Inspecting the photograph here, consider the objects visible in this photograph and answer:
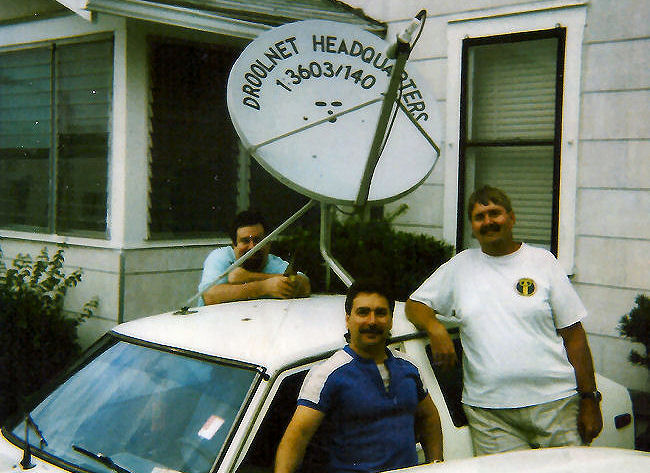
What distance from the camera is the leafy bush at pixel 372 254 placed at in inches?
213

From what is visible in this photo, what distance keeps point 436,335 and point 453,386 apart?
315mm

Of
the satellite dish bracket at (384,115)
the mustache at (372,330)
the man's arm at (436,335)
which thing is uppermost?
the satellite dish bracket at (384,115)

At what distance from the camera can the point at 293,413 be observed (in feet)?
8.87

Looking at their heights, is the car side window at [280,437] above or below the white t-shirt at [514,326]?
below

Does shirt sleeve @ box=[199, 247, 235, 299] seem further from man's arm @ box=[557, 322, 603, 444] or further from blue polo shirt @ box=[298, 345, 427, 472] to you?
man's arm @ box=[557, 322, 603, 444]

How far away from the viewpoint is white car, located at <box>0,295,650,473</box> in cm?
243

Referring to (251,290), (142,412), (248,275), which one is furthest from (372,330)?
(248,275)

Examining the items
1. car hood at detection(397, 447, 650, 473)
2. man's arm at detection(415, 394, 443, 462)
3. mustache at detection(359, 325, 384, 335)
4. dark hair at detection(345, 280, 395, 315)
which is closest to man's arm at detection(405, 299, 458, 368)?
man's arm at detection(415, 394, 443, 462)

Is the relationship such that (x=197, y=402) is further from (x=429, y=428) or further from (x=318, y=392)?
(x=429, y=428)

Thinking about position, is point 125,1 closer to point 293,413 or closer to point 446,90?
point 446,90

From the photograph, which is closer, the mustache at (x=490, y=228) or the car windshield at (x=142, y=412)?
the car windshield at (x=142, y=412)

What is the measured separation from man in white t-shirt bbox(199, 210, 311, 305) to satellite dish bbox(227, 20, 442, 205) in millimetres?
405

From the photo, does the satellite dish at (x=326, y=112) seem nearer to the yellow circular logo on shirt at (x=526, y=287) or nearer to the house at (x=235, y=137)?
the yellow circular logo on shirt at (x=526, y=287)

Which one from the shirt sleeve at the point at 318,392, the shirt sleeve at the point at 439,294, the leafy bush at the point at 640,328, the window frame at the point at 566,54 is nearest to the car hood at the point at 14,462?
the shirt sleeve at the point at 318,392
